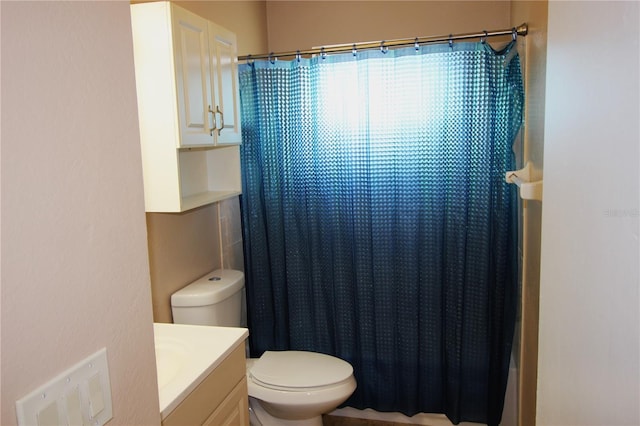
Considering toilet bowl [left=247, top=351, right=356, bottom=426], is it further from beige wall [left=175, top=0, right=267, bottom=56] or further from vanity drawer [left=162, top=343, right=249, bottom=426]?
beige wall [left=175, top=0, right=267, bottom=56]

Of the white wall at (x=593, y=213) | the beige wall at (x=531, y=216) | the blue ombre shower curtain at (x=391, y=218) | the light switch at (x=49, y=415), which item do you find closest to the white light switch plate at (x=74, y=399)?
the light switch at (x=49, y=415)

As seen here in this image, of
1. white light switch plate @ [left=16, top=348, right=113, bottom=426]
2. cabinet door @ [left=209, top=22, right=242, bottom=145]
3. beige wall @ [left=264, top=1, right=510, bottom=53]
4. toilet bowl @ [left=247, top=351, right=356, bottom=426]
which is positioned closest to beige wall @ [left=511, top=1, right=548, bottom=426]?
beige wall @ [left=264, top=1, right=510, bottom=53]

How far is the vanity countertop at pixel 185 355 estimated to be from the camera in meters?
1.28

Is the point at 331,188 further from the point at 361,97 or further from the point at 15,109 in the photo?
the point at 15,109

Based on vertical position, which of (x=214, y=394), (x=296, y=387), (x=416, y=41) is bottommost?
(x=296, y=387)

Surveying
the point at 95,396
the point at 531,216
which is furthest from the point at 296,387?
the point at 95,396

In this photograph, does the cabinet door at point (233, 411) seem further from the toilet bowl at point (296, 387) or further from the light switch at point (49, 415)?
the light switch at point (49, 415)

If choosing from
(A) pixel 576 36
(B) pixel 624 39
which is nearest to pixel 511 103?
(A) pixel 576 36

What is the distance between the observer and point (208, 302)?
2.06 metres

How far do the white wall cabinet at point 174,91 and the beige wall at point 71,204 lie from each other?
2.88ft

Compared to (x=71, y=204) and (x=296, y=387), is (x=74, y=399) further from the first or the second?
(x=296, y=387)

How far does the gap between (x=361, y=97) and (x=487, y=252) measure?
0.89m

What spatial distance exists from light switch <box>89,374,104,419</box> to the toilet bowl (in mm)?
1376

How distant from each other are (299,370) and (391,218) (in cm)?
80
